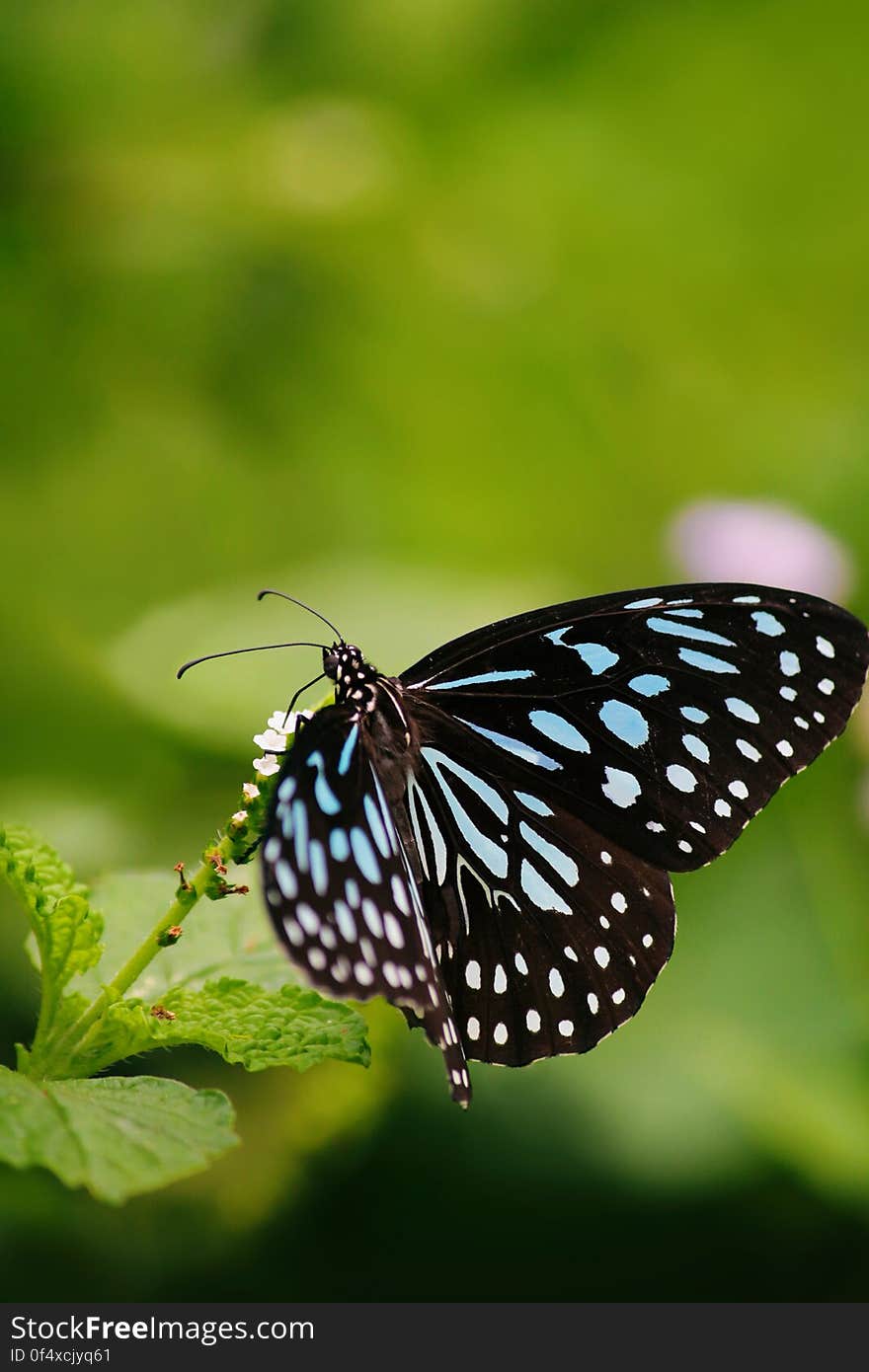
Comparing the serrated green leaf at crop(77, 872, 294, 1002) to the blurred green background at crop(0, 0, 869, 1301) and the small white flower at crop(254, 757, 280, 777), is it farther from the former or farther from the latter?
the blurred green background at crop(0, 0, 869, 1301)

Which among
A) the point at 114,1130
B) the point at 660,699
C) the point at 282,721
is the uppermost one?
the point at 660,699

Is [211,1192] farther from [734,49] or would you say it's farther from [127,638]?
[734,49]

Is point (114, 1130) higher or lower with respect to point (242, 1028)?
lower

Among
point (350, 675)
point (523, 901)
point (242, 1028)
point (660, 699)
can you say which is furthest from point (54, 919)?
point (660, 699)

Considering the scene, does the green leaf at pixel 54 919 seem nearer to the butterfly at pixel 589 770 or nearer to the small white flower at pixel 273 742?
the small white flower at pixel 273 742

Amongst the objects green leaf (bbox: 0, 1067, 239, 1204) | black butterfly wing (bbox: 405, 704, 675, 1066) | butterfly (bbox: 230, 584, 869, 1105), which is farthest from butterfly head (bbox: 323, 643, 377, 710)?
green leaf (bbox: 0, 1067, 239, 1204)

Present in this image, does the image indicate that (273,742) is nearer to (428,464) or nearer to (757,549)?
(757,549)
